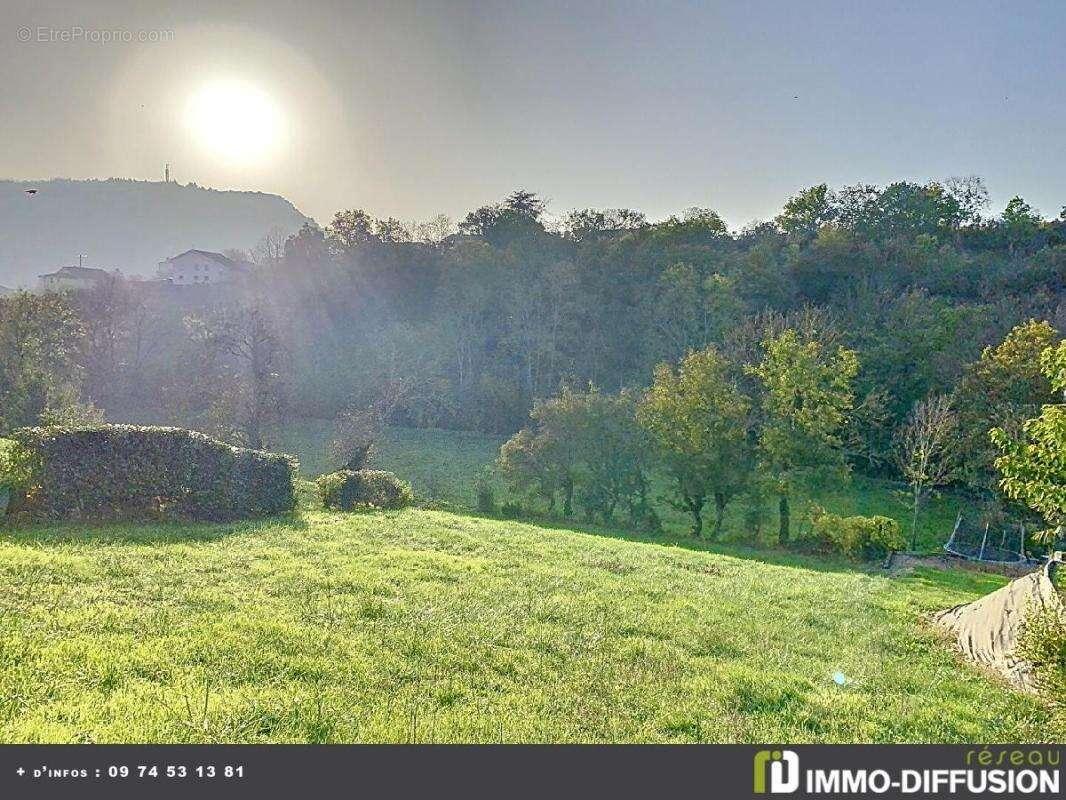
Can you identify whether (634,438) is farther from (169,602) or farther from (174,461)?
(169,602)

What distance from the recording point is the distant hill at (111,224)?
80.2m

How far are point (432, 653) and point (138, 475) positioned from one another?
9.91 metres

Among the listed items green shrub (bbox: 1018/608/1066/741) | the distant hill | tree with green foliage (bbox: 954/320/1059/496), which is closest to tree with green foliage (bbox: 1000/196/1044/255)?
tree with green foliage (bbox: 954/320/1059/496)

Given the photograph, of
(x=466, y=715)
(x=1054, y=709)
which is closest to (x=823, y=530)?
(x=1054, y=709)

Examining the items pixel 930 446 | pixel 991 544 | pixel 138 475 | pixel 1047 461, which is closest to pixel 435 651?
pixel 1047 461

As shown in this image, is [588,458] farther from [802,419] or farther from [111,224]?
[111,224]

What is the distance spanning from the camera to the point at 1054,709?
4.09 m

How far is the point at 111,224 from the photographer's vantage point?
318ft

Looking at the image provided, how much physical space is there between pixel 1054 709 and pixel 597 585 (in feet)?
19.3

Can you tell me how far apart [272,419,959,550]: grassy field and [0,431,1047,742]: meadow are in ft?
42.3

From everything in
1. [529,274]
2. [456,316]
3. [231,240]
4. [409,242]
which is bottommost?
[456,316]
